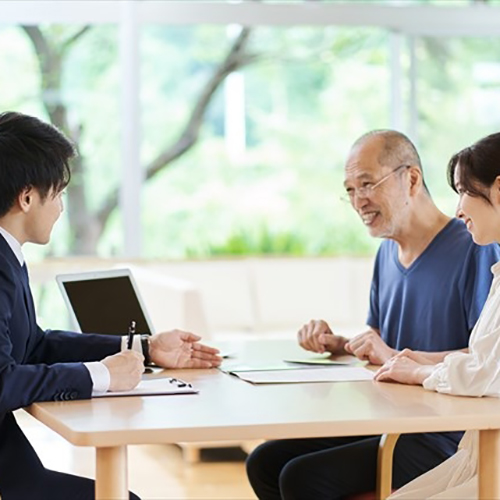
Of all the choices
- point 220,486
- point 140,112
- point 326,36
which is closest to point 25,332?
point 220,486

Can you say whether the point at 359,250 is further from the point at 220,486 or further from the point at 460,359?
the point at 460,359

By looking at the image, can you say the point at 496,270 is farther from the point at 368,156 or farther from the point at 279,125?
the point at 279,125

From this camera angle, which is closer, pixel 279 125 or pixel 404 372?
pixel 404 372

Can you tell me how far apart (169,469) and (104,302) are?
6.58ft

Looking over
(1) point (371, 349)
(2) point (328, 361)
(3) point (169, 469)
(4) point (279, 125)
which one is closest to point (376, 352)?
(1) point (371, 349)

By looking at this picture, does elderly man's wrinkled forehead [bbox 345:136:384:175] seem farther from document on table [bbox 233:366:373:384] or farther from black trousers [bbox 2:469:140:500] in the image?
black trousers [bbox 2:469:140:500]

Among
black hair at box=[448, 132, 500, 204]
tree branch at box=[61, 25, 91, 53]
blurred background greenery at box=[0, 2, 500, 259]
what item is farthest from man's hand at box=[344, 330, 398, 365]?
tree branch at box=[61, 25, 91, 53]

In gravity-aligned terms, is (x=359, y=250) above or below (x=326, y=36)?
below

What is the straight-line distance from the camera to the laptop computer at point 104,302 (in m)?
3.07

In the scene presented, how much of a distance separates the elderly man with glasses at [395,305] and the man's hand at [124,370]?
593 millimetres

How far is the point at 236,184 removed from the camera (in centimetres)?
739

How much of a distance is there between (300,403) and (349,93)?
5316 mm

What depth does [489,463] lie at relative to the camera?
2252mm

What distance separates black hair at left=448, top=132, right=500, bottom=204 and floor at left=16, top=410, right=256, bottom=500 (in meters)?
2.19
